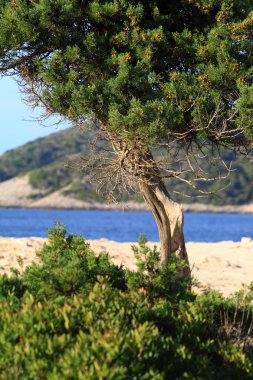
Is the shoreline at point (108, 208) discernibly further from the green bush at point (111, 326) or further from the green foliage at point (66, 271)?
the green bush at point (111, 326)

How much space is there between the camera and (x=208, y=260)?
2361cm

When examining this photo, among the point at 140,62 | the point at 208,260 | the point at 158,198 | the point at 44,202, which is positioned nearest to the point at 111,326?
the point at 140,62

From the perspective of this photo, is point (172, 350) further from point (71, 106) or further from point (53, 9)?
point (53, 9)

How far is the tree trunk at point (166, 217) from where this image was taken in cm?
1309

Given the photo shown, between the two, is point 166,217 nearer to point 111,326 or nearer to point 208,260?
point 111,326

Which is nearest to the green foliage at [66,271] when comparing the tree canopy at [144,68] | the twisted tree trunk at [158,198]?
the tree canopy at [144,68]

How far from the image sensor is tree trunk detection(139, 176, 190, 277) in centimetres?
1309

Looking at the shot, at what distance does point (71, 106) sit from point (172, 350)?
5.86 m

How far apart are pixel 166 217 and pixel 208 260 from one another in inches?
421

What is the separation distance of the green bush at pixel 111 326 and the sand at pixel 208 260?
24.7ft

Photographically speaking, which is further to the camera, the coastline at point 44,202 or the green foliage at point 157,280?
the coastline at point 44,202

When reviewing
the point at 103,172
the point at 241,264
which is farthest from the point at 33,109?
the point at 241,264

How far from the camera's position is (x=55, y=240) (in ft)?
33.2

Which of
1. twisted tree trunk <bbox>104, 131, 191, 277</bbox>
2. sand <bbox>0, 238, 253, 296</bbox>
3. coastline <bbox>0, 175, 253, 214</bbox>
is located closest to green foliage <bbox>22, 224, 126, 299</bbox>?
twisted tree trunk <bbox>104, 131, 191, 277</bbox>
